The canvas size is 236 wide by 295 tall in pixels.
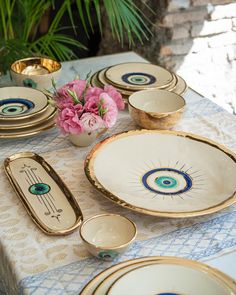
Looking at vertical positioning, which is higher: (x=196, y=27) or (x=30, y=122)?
(x=30, y=122)

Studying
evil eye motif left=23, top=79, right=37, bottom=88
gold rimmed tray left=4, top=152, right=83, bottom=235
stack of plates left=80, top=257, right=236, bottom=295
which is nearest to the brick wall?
evil eye motif left=23, top=79, right=37, bottom=88

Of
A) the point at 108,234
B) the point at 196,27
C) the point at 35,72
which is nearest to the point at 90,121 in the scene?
the point at 108,234

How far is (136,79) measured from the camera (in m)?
1.54

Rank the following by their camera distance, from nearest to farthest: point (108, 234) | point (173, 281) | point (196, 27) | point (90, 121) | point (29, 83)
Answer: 1. point (173, 281)
2. point (108, 234)
3. point (90, 121)
4. point (29, 83)
5. point (196, 27)

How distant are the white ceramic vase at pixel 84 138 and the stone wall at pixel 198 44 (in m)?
1.20

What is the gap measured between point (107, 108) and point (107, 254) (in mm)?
395

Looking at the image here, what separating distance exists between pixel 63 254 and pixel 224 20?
1777 millimetres

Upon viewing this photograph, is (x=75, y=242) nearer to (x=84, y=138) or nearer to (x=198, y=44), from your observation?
(x=84, y=138)

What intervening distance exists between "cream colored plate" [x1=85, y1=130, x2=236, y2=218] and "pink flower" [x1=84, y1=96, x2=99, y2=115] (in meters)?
0.07

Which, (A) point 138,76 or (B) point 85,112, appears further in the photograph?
(A) point 138,76

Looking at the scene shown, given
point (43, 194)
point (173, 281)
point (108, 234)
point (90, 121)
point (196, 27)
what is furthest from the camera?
point (196, 27)

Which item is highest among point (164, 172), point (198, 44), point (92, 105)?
point (92, 105)

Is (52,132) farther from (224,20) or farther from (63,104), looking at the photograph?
(224,20)

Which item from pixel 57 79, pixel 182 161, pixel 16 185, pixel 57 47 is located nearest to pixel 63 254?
pixel 16 185
